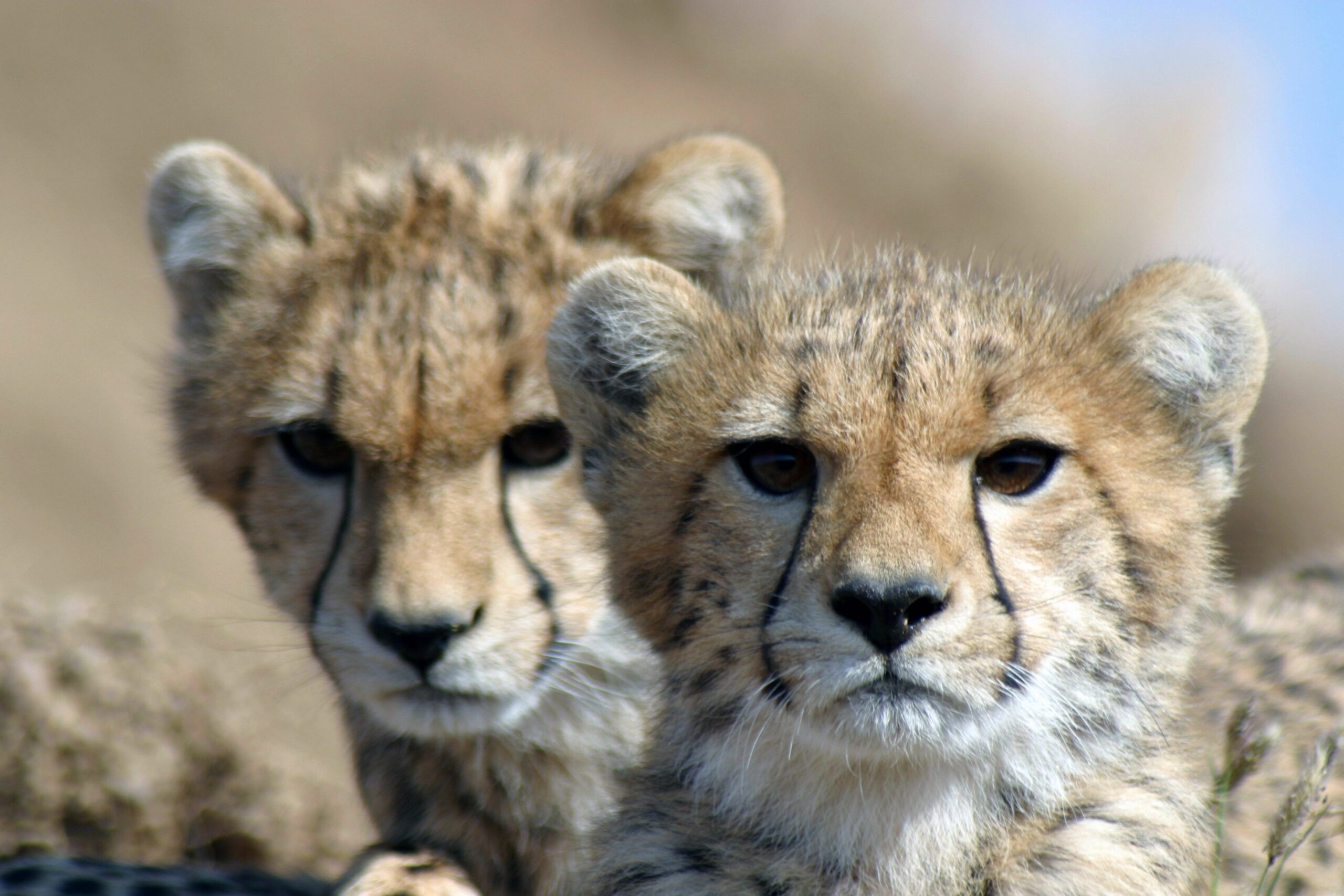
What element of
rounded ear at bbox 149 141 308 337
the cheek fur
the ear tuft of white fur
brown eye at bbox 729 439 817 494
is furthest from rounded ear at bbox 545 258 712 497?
rounded ear at bbox 149 141 308 337

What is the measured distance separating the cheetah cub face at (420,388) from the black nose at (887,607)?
2.56ft

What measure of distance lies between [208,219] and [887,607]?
1.83 metres

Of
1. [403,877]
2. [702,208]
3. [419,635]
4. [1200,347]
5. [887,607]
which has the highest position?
[702,208]

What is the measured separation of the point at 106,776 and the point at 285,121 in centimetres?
730

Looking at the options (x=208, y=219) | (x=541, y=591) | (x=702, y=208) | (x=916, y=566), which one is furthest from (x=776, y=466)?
(x=208, y=219)

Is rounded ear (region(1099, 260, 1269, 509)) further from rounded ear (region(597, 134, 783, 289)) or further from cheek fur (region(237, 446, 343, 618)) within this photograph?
cheek fur (region(237, 446, 343, 618))

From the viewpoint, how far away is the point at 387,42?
36.1ft

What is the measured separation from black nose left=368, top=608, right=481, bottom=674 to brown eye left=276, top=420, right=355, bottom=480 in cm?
36

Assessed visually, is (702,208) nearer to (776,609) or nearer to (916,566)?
(776,609)

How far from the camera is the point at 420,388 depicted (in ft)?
8.18

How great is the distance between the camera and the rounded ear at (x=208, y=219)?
2877 millimetres

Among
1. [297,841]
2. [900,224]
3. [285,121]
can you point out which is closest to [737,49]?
[900,224]

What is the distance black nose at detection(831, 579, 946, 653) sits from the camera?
1.72m

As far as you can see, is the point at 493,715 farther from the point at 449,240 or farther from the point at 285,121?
the point at 285,121
